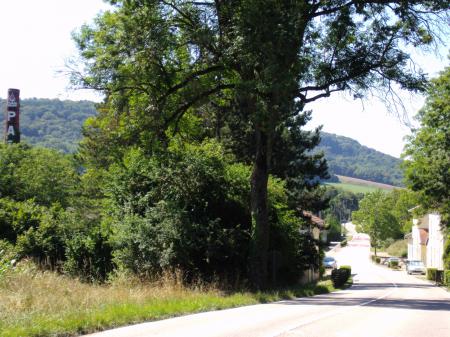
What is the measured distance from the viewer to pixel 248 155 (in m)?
40.7

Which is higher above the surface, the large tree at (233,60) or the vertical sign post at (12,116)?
the vertical sign post at (12,116)

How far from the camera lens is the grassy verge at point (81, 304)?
1079 cm

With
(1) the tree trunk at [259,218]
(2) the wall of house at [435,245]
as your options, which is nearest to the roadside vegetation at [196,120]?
(1) the tree trunk at [259,218]

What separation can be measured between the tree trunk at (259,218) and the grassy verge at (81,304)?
298cm

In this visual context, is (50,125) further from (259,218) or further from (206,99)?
(259,218)

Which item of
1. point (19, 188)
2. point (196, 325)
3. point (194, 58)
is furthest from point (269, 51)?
point (19, 188)

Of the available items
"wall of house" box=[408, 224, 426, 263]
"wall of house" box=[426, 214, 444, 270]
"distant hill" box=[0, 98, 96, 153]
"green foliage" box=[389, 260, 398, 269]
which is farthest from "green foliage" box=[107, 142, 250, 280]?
"distant hill" box=[0, 98, 96, 153]

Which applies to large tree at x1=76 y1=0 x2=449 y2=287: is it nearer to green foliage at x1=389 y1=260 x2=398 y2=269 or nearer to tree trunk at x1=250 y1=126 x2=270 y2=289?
tree trunk at x1=250 y1=126 x2=270 y2=289

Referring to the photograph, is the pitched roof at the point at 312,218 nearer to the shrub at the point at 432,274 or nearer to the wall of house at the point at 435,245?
the shrub at the point at 432,274

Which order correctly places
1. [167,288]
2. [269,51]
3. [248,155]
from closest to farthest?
1. [167,288]
2. [269,51]
3. [248,155]

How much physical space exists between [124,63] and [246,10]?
5.12 m

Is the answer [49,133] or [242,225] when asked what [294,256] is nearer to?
[242,225]

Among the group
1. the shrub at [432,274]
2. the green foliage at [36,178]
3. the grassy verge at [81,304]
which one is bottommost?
the shrub at [432,274]

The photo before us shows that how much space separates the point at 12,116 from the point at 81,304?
62420mm
